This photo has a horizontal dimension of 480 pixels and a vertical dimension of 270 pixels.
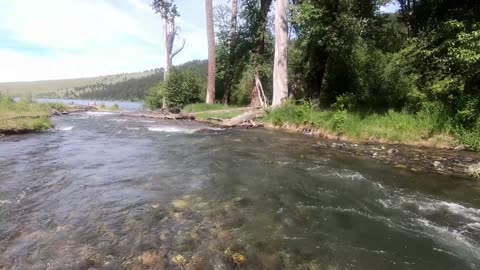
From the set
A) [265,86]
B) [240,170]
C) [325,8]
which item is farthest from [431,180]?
[265,86]

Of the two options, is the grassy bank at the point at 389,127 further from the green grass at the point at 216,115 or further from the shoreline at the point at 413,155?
the green grass at the point at 216,115

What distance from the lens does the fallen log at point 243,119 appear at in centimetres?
1827

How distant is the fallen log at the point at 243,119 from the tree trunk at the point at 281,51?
1218 millimetres

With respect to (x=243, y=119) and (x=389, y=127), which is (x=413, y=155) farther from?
(x=243, y=119)

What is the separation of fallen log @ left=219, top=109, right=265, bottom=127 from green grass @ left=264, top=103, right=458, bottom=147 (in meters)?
2.96

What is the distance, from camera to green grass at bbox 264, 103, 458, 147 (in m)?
12.2

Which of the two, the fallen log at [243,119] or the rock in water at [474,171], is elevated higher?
the fallen log at [243,119]

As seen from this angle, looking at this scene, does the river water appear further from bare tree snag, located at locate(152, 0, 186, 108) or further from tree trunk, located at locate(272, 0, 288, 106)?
bare tree snag, located at locate(152, 0, 186, 108)

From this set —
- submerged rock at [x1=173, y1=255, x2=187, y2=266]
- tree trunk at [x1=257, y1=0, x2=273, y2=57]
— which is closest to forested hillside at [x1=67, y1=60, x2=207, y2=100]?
tree trunk at [x1=257, y1=0, x2=273, y2=57]

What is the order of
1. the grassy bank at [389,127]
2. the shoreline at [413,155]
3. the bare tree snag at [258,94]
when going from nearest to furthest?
the shoreline at [413,155] → the grassy bank at [389,127] → the bare tree snag at [258,94]

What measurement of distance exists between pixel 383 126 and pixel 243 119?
731cm

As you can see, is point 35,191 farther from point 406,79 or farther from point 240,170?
point 406,79

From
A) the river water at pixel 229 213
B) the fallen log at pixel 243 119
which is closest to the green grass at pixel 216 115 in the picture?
the fallen log at pixel 243 119

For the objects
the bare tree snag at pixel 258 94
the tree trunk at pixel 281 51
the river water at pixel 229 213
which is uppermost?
the tree trunk at pixel 281 51
